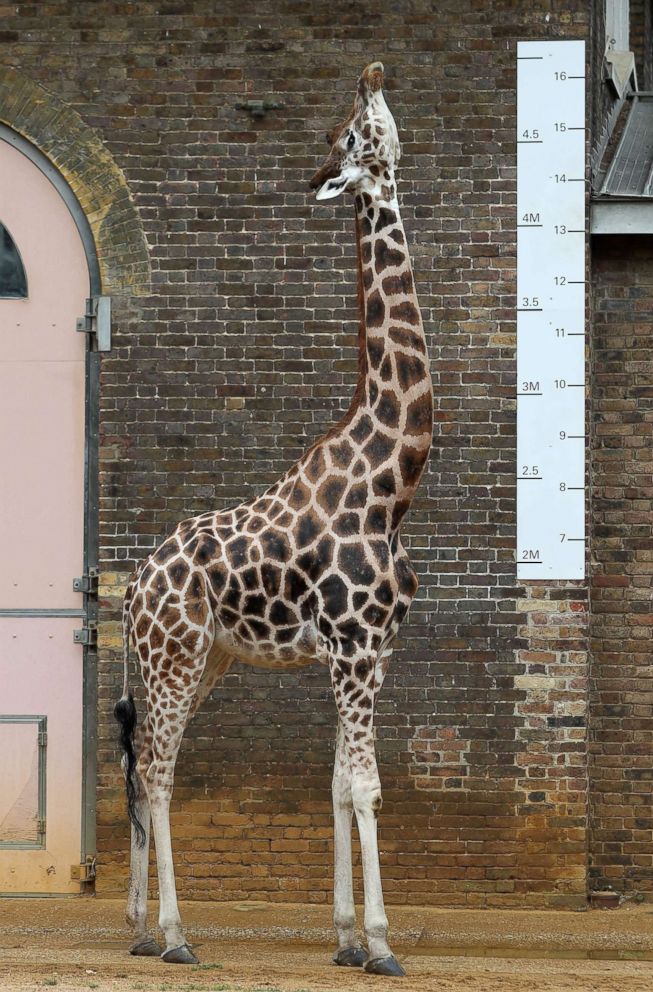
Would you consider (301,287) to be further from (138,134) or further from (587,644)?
(587,644)

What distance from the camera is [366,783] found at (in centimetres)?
696

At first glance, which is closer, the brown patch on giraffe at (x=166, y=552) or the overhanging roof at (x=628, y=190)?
the brown patch on giraffe at (x=166, y=552)

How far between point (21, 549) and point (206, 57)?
10.8 feet

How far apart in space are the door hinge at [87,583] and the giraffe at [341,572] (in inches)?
74.3

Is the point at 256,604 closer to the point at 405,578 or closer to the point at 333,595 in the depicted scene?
the point at 333,595

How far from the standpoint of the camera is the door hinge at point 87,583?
9328mm

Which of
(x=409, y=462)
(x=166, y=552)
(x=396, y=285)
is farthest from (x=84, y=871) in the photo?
(x=396, y=285)

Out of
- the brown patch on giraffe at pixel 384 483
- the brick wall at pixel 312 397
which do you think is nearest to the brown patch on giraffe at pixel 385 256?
the brown patch on giraffe at pixel 384 483

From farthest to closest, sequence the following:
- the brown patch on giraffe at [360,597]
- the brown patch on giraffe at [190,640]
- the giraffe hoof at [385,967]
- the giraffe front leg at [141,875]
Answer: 1. the giraffe front leg at [141,875]
2. the brown patch on giraffe at [190,640]
3. the brown patch on giraffe at [360,597]
4. the giraffe hoof at [385,967]

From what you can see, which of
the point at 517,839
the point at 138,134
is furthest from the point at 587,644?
the point at 138,134

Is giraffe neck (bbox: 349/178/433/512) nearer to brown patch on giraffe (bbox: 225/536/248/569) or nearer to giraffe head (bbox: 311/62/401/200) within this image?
giraffe head (bbox: 311/62/401/200)

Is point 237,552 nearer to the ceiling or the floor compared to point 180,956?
nearer to the ceiling

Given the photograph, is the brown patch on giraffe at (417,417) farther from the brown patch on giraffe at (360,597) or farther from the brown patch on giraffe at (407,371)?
the brown patch on giraffe at (360,597)

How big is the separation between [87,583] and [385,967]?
11.3 feet
